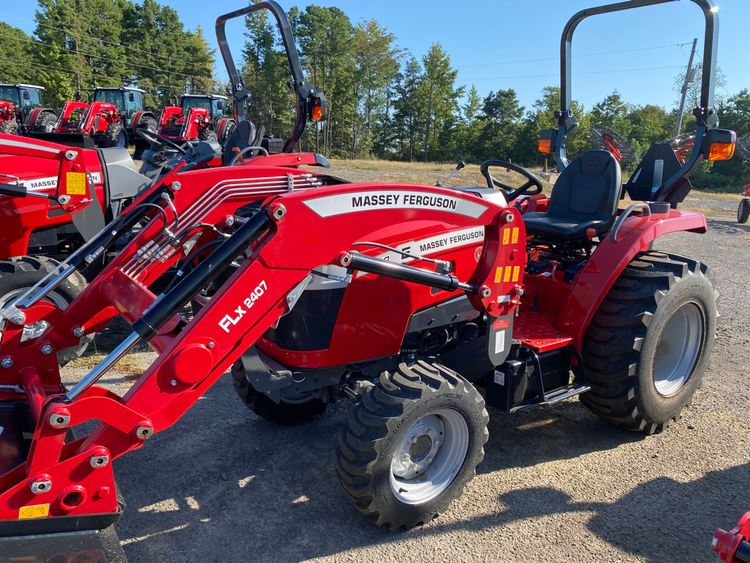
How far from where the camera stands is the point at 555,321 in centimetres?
368

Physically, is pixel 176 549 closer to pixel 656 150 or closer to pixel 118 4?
pixel 656 150

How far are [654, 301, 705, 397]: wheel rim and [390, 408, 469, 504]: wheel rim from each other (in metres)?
1.69

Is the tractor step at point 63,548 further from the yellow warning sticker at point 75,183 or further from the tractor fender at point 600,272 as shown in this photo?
the yellow warning sticker at point 75,183

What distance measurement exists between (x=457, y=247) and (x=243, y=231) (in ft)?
3.90

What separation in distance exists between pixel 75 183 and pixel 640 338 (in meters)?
4.46

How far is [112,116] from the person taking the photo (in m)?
21.4

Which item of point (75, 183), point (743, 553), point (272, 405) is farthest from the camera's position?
point (75, 183)

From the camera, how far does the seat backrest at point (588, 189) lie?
13.1ft

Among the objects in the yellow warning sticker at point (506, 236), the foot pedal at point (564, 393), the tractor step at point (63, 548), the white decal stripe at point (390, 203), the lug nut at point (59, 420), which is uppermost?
the white decal stripe at point (390, 203)

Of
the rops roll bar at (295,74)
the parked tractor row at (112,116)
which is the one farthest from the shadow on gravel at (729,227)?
the parked tractor row at (112,116)

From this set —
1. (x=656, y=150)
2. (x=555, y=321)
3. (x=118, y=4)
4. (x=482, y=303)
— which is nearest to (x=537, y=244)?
(x=555, y=321)

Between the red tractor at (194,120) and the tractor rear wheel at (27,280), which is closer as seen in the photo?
the tractor rear wheel at (27,280)

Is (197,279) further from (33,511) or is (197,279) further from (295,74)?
(295,74)

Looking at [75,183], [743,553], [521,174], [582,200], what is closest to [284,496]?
[743,553]
